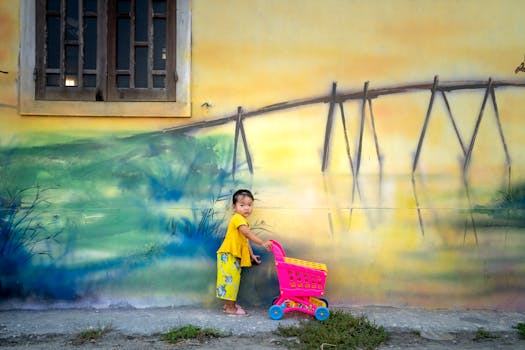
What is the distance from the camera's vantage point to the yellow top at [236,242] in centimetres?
495

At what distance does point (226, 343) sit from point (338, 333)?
3.06 ft

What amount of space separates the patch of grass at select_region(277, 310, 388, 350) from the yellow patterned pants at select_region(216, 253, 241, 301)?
60 cm

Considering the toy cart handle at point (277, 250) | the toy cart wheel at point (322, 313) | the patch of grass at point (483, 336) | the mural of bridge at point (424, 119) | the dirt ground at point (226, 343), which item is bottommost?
the dirt ground at point (226, 343)

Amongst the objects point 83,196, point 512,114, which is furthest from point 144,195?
point 512,114

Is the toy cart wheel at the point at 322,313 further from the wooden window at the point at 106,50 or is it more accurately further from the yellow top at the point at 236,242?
the wooden window at the point at 106,50

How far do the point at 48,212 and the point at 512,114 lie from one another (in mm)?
4576

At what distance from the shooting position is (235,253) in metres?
4.95

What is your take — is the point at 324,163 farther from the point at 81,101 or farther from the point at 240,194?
the point at 81,101

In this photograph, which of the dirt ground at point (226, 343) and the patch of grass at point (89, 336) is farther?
the patch of grass at point (89, 336)

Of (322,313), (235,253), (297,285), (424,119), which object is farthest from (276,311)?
(424,119)

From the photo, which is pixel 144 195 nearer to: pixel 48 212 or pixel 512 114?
pixel 48 212

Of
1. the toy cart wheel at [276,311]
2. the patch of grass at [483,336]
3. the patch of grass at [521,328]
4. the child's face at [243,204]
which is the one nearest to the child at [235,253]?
the child's face at [243,204]

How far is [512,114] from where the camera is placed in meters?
5.30

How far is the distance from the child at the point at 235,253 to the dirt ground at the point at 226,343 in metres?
0.53
